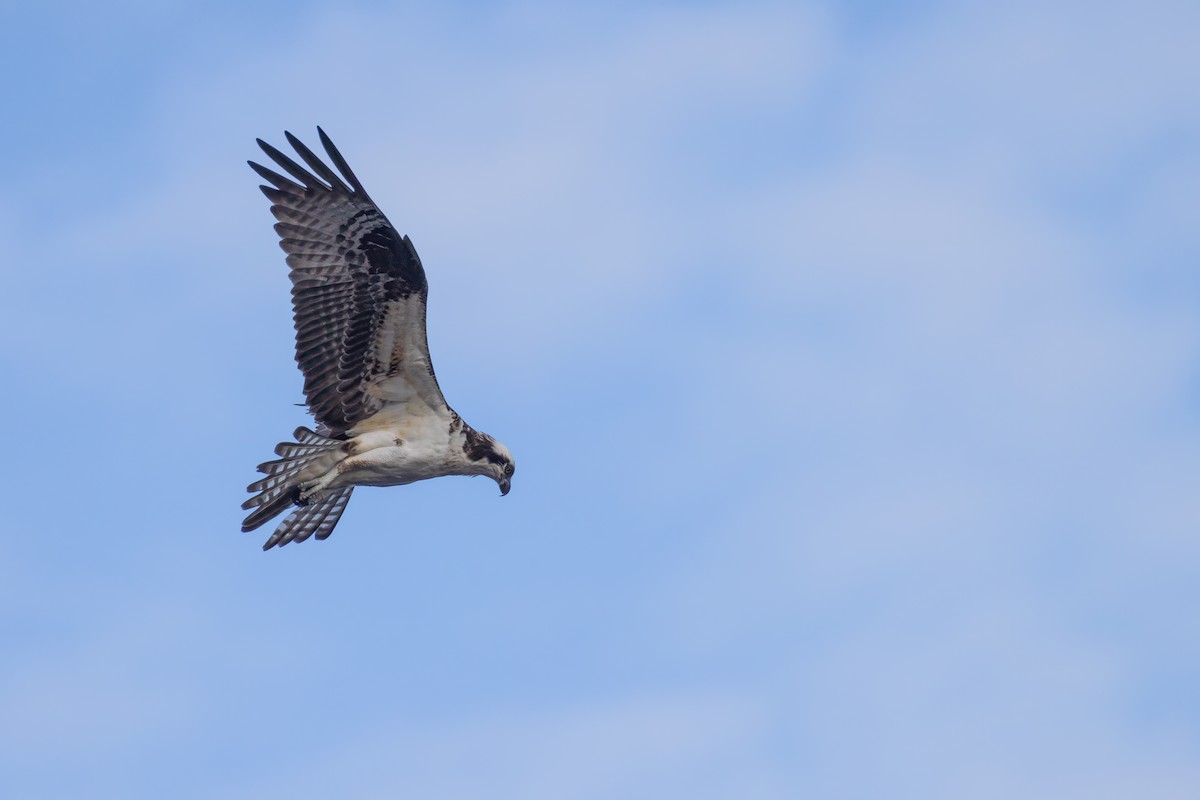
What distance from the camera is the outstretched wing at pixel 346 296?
1794 centimetres

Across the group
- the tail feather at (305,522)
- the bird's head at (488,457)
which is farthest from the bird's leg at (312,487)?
the bird's head at (488,457)

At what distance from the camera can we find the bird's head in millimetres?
18609

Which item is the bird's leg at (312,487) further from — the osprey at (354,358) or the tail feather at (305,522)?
the tail feather at (305,522)

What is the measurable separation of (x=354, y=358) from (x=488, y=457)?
1558 mm

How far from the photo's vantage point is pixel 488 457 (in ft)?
61.3

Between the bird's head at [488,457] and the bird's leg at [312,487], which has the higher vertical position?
the bird's head at [488,457]

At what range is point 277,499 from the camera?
61.6 ft

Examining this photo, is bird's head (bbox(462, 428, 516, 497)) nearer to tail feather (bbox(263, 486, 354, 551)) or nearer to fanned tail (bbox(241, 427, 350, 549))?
fanned tail (bbox(241, 427, 350, 549))

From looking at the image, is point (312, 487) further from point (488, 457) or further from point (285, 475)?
point (488, 457)

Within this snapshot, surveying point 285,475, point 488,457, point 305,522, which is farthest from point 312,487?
point 488,457

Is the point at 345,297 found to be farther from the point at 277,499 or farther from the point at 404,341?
the point at 277,499

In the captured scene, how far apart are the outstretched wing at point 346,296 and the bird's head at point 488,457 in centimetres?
40

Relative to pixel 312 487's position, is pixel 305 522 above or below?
above

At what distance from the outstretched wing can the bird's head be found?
0.40 m
